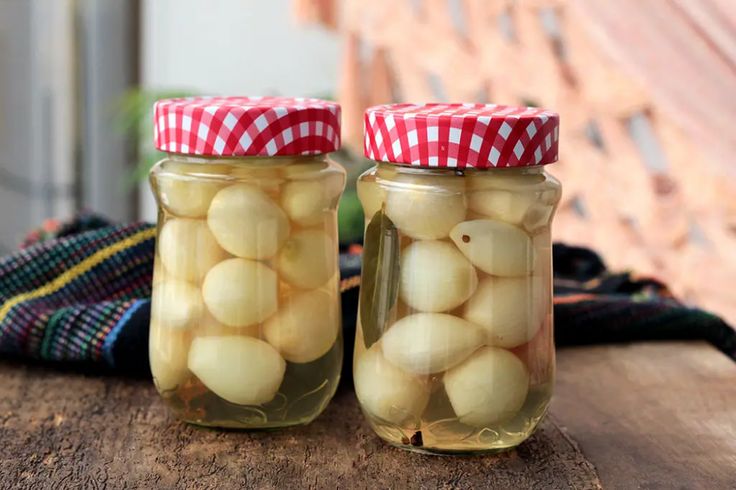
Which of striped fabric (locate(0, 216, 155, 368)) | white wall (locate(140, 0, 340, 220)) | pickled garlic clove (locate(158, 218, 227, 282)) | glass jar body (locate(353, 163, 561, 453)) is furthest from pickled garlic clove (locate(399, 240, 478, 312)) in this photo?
white wall (locate(140, 0, 340, 220))

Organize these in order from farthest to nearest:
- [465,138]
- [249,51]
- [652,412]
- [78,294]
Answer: [249,51], [78,294], [652,412], [465,138]

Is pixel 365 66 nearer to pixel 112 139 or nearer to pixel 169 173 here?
pixel 112 139

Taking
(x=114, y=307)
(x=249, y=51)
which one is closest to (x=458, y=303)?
(x=114, y=307)

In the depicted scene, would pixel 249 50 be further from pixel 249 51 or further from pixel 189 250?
pixel 189 250

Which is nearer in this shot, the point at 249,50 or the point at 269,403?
the point at 269,403

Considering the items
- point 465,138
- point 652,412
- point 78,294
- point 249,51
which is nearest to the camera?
point 465,138

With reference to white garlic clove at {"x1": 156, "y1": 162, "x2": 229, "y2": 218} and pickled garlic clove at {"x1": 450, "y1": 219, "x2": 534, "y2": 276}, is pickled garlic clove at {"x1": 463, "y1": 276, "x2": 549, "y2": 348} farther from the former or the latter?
white garlic clove at {"x1": 156, "y1": 162, "x2": 229, "y2": 218}

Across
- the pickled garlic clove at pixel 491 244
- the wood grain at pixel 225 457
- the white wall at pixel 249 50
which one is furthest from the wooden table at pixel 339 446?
the white wall at pixel 249 50
